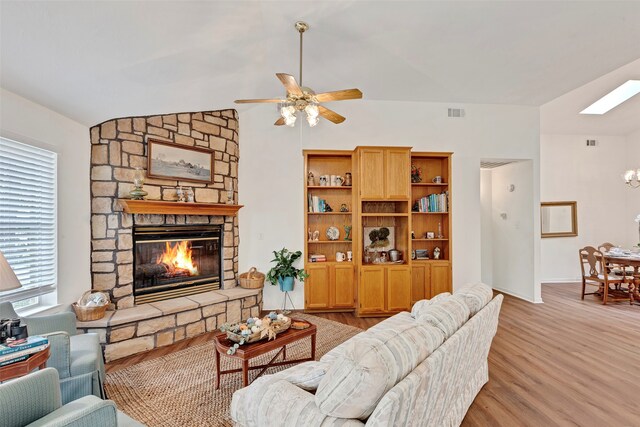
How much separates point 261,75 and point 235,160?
4.48 feet

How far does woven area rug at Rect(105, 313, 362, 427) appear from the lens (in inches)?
88.0

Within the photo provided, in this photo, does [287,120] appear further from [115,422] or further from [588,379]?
[588,379]

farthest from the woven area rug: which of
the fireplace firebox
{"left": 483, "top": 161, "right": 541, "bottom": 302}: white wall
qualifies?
{"left": 483, "top": 161, "right": 541, "bottom": 302}: white wall

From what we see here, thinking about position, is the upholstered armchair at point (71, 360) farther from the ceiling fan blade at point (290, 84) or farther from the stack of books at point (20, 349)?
the ceiling fan blade at point (290, 84)

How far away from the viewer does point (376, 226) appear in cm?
504

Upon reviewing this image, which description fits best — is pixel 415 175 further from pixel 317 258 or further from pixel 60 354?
pixel 60 354

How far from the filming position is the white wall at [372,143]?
194 inches

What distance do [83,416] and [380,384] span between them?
1.25m

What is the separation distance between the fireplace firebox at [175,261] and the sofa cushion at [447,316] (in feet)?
10.8

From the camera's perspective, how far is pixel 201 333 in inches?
152

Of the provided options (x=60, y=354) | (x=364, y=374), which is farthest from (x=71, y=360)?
(x=364, y=374)

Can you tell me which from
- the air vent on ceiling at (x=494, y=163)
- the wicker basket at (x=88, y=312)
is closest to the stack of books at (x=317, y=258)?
the wicker basket at (x=88, y=312)

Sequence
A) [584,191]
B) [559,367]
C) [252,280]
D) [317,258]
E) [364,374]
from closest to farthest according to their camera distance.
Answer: [364,374] → [559,367] → [252,280] → [317,258] → [584,191]

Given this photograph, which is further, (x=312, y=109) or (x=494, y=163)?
(x=494, y=163)
